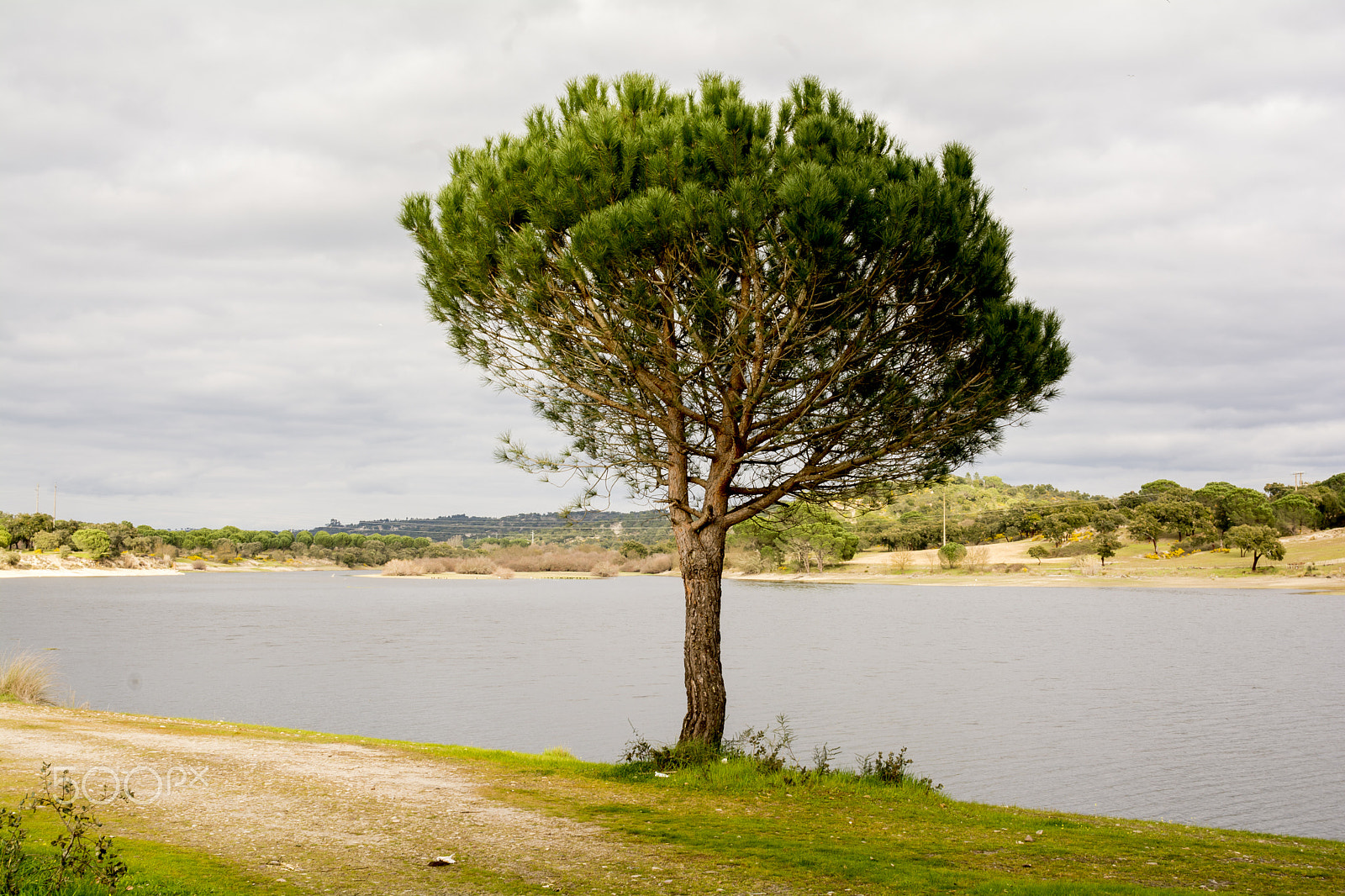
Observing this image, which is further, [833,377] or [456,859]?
[833,377]

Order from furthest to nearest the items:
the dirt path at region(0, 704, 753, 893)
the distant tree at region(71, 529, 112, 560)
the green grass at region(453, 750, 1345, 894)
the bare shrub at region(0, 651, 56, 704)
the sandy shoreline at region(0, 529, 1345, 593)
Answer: the distant tree at region(71, 529, 112, 560), the sandy shoreline at region(0, 529, 1345, 593), the bare shrub at region(0, 651, 56, 704), the green grass at region(453, 750, 1345, 894), the dirt path at region(0, 704, 753, 893)

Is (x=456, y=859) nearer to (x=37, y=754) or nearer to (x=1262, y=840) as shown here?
(x=37, y=754)

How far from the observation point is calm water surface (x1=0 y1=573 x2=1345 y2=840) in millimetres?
19609

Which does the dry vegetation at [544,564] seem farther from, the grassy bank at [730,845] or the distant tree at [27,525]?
the grassy bank at [730,845]

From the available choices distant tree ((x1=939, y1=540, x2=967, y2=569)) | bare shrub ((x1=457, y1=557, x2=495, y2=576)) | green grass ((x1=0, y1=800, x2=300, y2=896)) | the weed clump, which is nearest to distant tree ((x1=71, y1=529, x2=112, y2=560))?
bare shrub ((x1=457, y1=557, x2=495, y2=576))

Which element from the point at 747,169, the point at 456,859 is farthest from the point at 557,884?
the point at 747,169

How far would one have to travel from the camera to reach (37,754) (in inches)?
482

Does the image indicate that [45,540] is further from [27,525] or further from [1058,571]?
[1058,571]

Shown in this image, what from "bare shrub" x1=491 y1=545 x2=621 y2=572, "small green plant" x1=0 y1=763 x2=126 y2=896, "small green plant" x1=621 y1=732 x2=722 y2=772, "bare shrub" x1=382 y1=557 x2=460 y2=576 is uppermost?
"small green plant" x1=0 y1=763 x2=126 y2=896

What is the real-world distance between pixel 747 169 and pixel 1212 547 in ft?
320

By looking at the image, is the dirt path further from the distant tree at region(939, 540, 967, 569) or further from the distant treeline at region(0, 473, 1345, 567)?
the distant tree at region(939, 540, 967, 569)

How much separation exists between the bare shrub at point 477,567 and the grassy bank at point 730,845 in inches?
5412

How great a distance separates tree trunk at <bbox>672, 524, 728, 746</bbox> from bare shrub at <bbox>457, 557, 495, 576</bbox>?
13867 cm

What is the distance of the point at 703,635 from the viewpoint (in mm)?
13625
